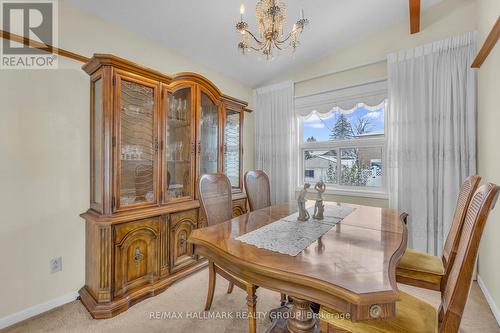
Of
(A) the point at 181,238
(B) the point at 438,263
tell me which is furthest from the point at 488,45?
(A) the point at 181,238

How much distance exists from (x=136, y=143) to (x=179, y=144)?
1.56 feet

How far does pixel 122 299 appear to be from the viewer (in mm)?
1899

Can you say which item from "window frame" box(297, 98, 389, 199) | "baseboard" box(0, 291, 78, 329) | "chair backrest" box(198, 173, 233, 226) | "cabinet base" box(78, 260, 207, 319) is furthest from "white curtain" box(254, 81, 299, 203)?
"baseboard" box(0, 291, 78, 329)

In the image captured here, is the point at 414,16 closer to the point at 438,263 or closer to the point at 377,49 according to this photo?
the point at 377,49

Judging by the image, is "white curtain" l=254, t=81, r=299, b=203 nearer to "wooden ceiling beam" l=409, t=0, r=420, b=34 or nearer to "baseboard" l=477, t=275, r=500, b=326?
"wooden ceiling beam" l=409, t=0, r=420, b=34

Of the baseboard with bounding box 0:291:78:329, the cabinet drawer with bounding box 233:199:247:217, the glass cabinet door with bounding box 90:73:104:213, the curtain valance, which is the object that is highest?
the curtain valance

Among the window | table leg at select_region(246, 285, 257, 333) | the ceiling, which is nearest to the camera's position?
table leg at select_region(246, 285, 257, 333)

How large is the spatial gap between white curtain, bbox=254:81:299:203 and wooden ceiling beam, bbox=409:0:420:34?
60.3 inches

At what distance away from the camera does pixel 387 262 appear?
100 centimetres

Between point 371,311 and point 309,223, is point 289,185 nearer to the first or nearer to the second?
point 309,223

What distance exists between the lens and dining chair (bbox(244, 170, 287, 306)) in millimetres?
2406

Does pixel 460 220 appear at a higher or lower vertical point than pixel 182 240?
higher

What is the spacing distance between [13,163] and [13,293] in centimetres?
95

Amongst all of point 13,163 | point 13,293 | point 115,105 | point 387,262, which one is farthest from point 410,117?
point 13,293
